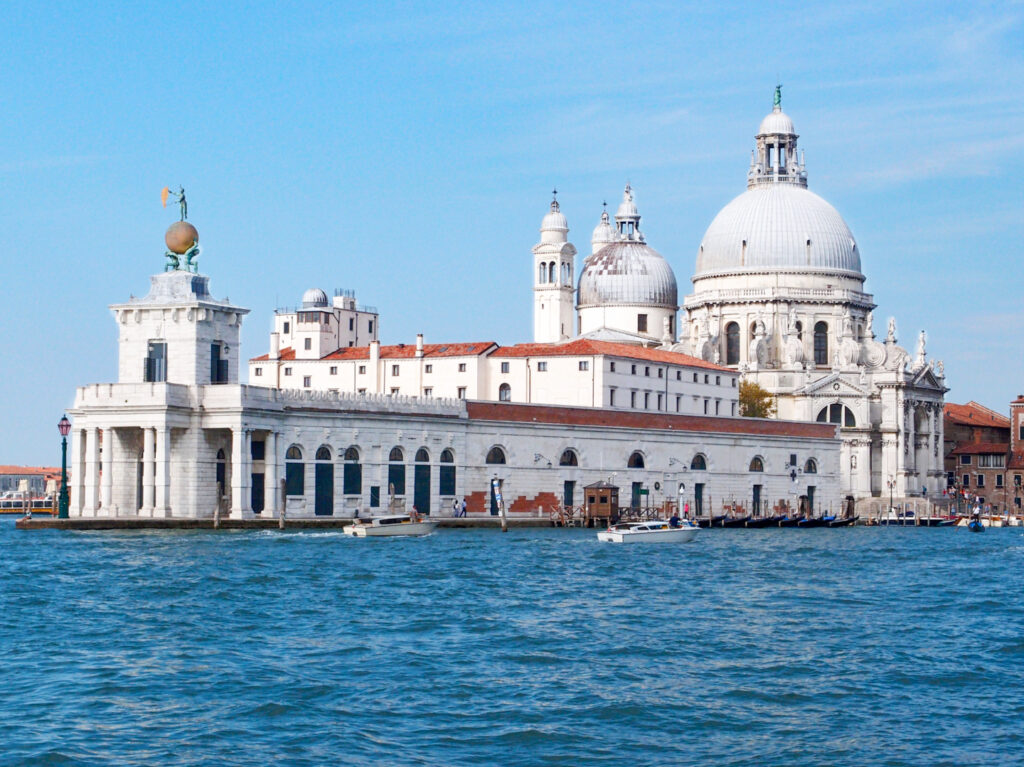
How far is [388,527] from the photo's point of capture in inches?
2362

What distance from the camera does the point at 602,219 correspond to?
11206 centimetres

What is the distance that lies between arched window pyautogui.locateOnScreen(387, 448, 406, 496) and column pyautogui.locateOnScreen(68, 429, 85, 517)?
12.0m

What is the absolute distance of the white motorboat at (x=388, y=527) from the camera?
59.6 meters

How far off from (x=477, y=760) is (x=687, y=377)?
225 feet

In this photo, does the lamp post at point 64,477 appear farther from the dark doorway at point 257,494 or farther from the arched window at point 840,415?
the arched window at point 840,415

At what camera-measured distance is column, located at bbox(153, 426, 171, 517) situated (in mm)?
59906

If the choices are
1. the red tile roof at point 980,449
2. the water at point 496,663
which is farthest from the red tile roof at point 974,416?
the water at point 496,663

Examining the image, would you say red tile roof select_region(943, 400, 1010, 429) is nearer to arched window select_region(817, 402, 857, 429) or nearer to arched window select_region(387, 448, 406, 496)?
arched window select_region(817, 402, 857, 429)

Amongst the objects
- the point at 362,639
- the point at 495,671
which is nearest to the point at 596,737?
the point at 495,671

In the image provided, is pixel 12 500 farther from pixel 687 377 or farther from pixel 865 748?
pixel 865 748

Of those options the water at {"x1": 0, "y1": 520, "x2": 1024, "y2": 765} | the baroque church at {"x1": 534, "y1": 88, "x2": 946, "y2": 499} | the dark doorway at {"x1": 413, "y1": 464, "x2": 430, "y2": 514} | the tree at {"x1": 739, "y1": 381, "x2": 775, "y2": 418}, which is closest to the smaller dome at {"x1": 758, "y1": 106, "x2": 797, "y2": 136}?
the baroque church at {"x1": 534, "y1": 88, "x2": 946, "y2": 499}

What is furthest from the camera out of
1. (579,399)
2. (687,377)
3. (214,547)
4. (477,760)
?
(687,377)

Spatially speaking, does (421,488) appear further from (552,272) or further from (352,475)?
(552,272)

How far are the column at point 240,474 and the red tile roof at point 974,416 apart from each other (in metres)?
70.7
